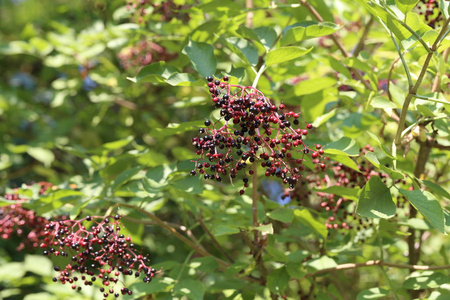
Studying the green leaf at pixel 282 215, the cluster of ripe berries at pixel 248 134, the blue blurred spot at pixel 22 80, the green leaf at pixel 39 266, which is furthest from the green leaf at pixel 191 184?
the blue blurred spot at pixel 22 80

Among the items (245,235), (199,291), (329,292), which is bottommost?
(329,292)

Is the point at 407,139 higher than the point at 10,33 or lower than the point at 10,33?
lower

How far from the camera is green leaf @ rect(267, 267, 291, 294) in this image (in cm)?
158

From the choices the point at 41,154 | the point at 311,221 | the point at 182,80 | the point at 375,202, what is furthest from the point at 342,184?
the point at 41,154

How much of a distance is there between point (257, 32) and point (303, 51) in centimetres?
27

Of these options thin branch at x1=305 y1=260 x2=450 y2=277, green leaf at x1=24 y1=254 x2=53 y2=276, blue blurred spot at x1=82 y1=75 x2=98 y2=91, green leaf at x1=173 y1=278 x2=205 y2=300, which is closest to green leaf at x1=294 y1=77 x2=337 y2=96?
thin branch at x1=305 y1=260 x2=450 y2=277

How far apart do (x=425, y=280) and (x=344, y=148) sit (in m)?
0.54

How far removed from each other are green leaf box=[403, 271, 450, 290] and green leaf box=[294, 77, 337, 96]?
0.69 m

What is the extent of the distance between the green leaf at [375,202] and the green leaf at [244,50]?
1.57 ft

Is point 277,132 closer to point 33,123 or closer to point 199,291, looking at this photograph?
point 199,291

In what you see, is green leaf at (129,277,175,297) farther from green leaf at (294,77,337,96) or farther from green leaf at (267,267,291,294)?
green leaf at (294,77,337,96)

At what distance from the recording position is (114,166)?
1884 mm

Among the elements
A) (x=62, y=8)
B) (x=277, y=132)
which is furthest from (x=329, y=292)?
(x=62, y=8)

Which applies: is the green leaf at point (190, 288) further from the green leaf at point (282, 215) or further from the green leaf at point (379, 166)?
the green leaf at point (379, 166)
